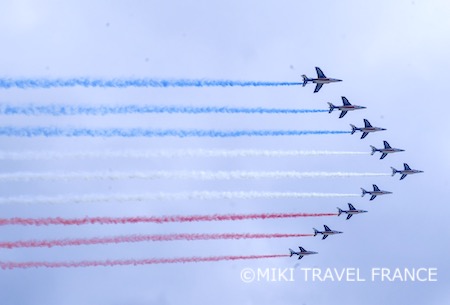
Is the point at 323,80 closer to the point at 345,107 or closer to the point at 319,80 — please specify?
the point at 319,80

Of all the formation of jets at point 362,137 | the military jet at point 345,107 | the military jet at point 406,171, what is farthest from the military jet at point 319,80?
the military jet at point 406,171

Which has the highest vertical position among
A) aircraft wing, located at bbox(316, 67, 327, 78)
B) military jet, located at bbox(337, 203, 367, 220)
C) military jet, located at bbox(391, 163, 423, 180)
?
aircraft wing, located at bbox(316, 67, 327, 78)

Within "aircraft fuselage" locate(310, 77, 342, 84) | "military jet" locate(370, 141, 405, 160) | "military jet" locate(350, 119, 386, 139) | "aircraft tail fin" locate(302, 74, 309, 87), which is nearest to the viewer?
"aircraft tail fin" locate(302, 74, 309, 87)

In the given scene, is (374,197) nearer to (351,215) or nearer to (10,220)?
(351,215)

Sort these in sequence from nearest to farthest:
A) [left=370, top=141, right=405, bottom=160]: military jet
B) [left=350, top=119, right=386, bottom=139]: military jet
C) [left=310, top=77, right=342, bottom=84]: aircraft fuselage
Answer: [left=310, top=77, right=342, bottom=84]: aircraft fuselage, [left=350, top=119, right=386, bottom=139]: military jet, [left=370, top=141, right=405, bottom=160]: military jet

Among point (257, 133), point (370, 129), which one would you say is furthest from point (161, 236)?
point (370, 129)

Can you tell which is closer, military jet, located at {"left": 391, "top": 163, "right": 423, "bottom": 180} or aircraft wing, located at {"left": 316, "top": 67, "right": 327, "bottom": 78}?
aircraft wing, located at {"left": 316, "top": 67, "right": 327, "bottom": 78}

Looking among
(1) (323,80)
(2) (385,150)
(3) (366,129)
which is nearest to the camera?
(1) (323,80)

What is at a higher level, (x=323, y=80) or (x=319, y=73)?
(x=319, y=73)


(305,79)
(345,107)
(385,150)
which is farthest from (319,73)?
(385,150)

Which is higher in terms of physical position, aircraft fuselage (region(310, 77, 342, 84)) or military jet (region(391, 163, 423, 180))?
aircraft fuselage (region(310, 77, 342, 84))

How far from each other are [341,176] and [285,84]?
14.5 meters

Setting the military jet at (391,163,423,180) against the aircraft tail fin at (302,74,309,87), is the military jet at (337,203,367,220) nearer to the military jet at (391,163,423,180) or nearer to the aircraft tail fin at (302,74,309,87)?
the military jet at (391,163,423,180)

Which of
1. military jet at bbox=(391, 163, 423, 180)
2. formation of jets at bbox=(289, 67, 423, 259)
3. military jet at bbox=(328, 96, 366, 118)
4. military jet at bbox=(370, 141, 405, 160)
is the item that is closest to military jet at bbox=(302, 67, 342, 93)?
formation of jets at bbox=(289, 67, 423, 259)
